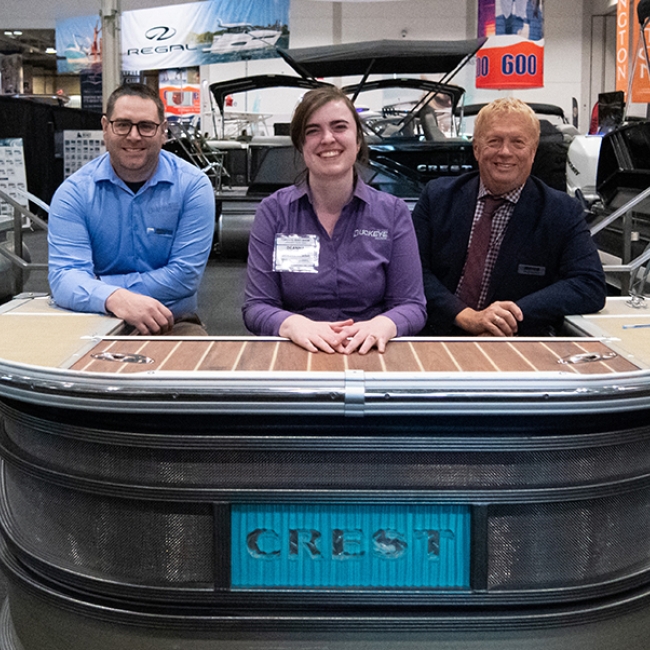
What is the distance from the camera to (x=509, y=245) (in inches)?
82.0

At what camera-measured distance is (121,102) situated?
2.26m

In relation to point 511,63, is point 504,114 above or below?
below

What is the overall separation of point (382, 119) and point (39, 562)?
18.7 ft

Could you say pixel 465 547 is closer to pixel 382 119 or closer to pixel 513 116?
pixel 513 116

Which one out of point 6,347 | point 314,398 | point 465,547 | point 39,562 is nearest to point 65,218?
point 6,347

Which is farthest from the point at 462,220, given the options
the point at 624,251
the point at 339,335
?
the point at 624,251

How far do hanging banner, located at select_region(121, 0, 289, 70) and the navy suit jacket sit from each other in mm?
9565

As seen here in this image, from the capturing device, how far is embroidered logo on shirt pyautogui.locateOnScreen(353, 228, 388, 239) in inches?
75.2

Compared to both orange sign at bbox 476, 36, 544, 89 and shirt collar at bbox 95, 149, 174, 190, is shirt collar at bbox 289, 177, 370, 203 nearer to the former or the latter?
shirt collar at bbox 95, 149, 174, 190

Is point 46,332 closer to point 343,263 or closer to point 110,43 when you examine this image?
point 343,263

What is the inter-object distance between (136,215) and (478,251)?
973mm

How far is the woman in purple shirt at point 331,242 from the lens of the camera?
1849 mm

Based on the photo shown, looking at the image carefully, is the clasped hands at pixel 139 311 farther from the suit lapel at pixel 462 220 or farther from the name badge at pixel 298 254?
the suit lapel at pixel 462 220

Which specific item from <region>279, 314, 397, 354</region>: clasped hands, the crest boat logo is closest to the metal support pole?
<region>279, 314, 397, 354</region>: clasped hands
